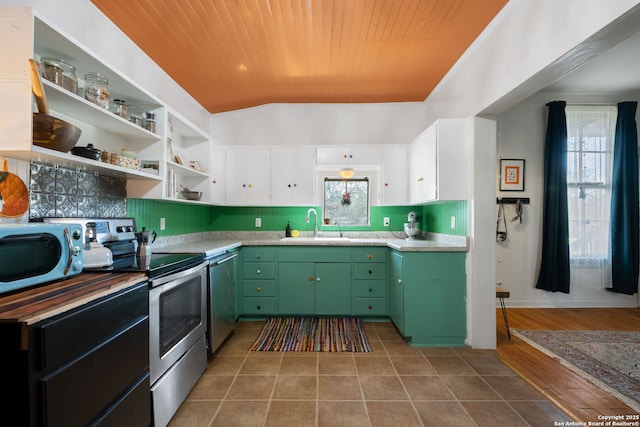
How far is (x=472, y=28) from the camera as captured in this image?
2.23 metres

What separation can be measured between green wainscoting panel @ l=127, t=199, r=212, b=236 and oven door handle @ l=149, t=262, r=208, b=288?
747 mm

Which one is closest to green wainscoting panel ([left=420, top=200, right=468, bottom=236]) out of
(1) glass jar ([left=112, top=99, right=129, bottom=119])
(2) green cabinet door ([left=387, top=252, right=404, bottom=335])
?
(2) green cabinet door ([left=387, top=252, right=404, bottom=335])

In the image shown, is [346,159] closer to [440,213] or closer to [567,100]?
[440,213]

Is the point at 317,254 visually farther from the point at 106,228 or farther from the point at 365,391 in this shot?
the point at 106,228

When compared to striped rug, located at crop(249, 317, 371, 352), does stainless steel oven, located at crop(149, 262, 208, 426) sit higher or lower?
higher

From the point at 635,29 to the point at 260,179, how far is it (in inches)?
128

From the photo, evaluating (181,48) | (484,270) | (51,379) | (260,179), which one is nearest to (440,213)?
(484,270)

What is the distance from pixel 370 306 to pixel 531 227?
8.10 ft

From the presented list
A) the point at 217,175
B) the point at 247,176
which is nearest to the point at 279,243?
the point at 247,176

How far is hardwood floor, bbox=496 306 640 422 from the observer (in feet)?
5.83

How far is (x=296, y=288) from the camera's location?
10.4 ft

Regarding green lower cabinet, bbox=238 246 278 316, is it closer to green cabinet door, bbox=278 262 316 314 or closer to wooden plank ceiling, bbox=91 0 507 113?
green cabinet door, bbox=278 262 316 314

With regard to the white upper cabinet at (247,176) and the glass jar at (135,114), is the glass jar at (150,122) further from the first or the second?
the white upper cabinet at (247,176)

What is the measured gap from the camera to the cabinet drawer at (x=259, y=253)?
318cm
